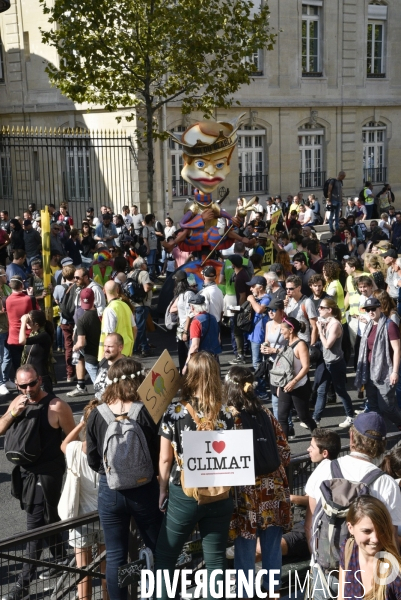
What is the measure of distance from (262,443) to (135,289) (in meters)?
6.93

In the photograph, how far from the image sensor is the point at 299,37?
26125mm

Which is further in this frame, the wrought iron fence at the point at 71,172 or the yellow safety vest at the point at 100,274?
A: the wrought iron fence at the point at 71,172

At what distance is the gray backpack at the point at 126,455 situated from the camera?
183 inches

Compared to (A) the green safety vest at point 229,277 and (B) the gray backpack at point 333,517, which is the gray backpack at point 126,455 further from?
(A) the green safety vest at point 229,277

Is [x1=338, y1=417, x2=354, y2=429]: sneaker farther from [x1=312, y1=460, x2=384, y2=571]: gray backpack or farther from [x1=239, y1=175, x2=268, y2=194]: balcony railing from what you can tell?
[x1=239, y1=175, x2=268, y2=194]: balcony railing

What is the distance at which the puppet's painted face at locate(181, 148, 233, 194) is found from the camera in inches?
491

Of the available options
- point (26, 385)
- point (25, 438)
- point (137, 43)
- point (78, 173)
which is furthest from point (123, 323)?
point (78, 173)

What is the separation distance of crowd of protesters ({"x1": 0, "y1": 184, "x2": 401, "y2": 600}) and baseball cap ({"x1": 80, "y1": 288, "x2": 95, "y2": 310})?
0.02 meters

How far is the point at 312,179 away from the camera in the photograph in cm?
2764

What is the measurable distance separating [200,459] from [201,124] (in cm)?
887

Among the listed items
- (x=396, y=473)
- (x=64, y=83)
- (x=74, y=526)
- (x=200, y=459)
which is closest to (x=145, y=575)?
(x=74, y=526)

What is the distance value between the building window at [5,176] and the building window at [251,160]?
7.58 meters

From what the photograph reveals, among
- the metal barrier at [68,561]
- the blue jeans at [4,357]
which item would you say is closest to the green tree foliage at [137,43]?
the blue jeans at [4,357]

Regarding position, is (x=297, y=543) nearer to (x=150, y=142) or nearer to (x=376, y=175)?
(x=150, y=142)
